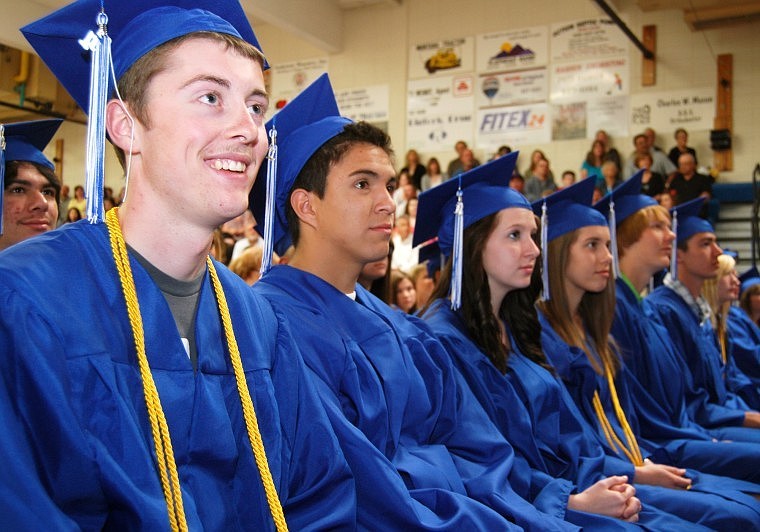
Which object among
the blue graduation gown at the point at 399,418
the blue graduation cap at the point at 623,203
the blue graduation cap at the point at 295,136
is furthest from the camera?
the blue graduation cap at the point at 623,203

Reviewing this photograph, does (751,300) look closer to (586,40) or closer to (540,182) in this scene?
(540,182)

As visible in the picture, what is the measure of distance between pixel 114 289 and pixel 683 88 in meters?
13.4

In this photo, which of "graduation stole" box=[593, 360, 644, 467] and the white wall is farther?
the white wall

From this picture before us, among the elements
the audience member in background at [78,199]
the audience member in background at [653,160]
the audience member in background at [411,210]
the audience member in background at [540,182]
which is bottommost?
the audience member in background at [411,210]

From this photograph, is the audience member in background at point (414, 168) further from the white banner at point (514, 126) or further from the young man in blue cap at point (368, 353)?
the young man in blue cap at point (368, 353)

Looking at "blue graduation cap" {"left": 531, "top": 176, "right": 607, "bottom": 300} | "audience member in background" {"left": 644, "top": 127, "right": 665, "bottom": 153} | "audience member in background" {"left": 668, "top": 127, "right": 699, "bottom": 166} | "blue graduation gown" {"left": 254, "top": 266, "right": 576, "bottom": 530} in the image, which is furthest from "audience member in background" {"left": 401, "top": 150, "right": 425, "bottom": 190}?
"blue graduation gown" {"left": 254, "top": 266, "right": 576, "bottom": 530}

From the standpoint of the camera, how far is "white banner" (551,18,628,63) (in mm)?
13594

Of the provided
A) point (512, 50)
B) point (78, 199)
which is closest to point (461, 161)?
point (512, 50)

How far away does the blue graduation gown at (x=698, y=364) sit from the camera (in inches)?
183

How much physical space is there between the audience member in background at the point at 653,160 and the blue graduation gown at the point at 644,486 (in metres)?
9.58

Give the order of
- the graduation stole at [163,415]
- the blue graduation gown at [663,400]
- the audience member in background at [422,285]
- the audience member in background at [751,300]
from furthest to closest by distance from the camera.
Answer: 1. the audience member in background at [751,300]
2. the audience member in background at [422,285]
3. the blue graduation gown at [663,400]
4. the graduation stole at [163,415]

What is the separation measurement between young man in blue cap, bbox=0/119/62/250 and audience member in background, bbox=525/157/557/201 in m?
10.9

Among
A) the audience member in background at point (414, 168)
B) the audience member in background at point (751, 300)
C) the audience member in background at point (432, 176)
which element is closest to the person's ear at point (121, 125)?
the audience member in background at point (751, 300)

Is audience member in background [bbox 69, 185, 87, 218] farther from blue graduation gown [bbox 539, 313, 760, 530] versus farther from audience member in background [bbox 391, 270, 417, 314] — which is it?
blue graduation gown [bbox 539, 313, 760, 530]
